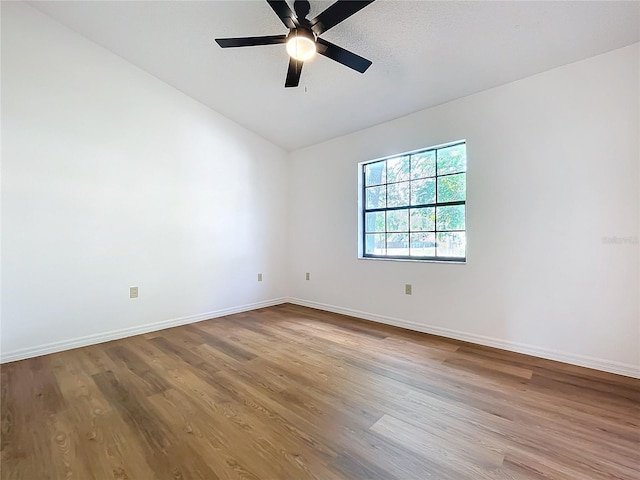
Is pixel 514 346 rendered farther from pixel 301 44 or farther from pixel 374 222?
pixel 301 44

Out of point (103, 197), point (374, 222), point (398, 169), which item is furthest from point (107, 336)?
point (398, 169)

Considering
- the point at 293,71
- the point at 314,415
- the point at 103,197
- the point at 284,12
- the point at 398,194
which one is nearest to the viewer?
the point at 314,415

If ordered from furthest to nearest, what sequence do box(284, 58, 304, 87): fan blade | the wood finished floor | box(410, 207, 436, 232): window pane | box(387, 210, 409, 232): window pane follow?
box(387, 210, 409, 232): window pane
box(410, 207, 436, 232): window pane
box(284, 58, 304, 87): fan blade
the wood finished floor

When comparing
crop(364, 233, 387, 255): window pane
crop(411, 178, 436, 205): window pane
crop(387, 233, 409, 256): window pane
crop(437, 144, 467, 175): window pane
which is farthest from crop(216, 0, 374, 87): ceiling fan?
crop(364, 233, 387, 255): window pane

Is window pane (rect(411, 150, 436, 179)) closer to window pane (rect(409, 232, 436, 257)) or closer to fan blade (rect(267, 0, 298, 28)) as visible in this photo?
window pane (rect(409, 232, 436, 257))

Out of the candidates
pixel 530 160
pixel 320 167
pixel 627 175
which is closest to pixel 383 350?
pixel 530 160

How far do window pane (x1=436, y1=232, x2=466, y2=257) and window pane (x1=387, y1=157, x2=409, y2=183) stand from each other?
86 cm

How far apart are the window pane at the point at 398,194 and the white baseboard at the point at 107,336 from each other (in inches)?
101

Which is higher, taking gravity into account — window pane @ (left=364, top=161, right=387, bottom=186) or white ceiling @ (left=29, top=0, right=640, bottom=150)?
white ceiling @ (left=29, top=0, right=640, bottom=150)

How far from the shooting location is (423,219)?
3.37m

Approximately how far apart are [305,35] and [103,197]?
2590mm

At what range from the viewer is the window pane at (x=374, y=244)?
3791mm

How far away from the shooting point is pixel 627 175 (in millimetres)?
2205

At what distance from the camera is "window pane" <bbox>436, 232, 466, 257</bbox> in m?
3.08
